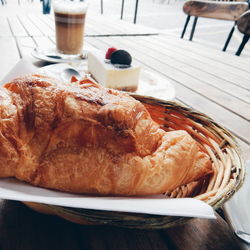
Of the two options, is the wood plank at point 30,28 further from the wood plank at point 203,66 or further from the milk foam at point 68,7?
the wood plank at point 203,66

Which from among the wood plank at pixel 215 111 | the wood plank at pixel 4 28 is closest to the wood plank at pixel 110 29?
the wood plank at pixel 4 28

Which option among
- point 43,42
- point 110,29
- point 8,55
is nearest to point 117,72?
point 8,55

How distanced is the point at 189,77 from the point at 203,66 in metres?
0.30

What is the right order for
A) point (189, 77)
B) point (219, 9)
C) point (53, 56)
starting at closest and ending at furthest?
point (53, 56) → point (189, 77) → point (219, 9)

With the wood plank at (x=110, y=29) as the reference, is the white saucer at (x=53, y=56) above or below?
above

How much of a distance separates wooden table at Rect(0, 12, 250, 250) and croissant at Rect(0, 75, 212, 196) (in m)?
0.07

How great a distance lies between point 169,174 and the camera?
499 mm

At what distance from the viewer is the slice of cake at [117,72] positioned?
1146 millimetres

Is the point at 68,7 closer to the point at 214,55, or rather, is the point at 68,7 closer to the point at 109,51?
the point at 109,51

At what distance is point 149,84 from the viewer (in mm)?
1186

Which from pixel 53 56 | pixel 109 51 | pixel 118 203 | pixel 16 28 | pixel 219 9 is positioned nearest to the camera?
pixel 118 203

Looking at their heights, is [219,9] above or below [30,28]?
above

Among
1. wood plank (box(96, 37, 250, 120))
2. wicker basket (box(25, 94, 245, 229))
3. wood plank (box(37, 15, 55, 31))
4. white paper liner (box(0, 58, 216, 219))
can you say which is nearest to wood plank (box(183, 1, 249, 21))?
wood plank (box(96, 37, 250, 120))

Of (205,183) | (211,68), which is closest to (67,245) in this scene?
(205,183)
